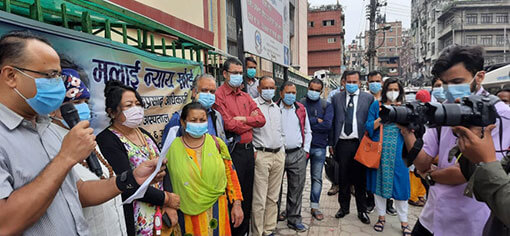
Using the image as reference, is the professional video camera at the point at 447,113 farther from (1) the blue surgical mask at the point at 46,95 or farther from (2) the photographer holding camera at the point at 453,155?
(1) the blue surgical mask at the point at 46,95

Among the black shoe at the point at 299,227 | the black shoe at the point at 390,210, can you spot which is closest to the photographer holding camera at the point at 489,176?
the black shoe at the point at 299,227

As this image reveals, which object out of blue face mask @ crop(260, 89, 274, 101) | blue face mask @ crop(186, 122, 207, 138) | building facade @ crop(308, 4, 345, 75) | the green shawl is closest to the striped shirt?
the green shawl

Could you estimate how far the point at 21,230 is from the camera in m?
0.89

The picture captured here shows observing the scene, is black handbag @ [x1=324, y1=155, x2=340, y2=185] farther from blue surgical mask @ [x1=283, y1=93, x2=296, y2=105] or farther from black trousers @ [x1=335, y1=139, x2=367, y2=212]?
blue surgical mask @ [x1=283, y1=93, x2=296, y2=105]

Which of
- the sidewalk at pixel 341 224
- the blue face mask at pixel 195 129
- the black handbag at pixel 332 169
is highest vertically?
the blue face mask at pixel 195 129

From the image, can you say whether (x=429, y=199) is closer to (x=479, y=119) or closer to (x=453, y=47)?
(x=479, y=119)

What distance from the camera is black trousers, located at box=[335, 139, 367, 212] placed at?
375 cm

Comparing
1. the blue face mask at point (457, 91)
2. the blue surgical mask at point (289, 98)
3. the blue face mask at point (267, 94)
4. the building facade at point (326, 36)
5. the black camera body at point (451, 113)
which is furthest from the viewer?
the building facade at point (326, 36)

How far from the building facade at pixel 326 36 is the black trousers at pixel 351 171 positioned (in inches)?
1410

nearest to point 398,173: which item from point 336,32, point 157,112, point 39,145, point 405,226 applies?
point 405,226

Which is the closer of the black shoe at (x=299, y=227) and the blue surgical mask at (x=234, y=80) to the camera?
the blue surgical mask at (x=234, y=80)

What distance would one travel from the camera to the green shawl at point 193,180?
2.06 m

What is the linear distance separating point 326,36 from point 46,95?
4028 cm

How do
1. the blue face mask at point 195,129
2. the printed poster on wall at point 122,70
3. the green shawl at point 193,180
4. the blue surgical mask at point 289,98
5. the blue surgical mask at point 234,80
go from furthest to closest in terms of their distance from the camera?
the blue surgical mask at point 289,98, the blue surgical mask at point 234,80, the blue face mask at point 195,129, the green shawl at point 193,180, the printed poster on wall at point 122,70
